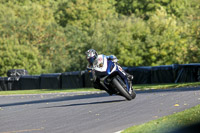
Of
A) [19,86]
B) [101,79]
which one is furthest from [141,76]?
[101,79]

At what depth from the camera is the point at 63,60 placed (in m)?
68.6

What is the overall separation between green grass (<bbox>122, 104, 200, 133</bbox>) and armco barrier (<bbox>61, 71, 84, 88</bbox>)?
86.4 ft

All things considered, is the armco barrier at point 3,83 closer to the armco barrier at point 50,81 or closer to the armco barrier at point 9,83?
the armco barrier at point 9,83

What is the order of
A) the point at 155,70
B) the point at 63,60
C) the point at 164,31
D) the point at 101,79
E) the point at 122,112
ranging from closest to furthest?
1. the point at 122,112
2. the point at 101,79
3. the point at 155,70
4. the point at 164,31
5. the point at 63,60

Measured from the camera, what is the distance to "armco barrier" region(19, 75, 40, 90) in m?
38.2

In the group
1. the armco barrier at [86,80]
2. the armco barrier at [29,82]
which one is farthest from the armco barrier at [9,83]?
the armco barrier at [86,80]

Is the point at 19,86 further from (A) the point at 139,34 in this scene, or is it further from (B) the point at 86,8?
(B) the point at 86,8

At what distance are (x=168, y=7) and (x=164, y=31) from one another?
36138 millimetres

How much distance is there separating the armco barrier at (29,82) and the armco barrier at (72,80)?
8.44 ft

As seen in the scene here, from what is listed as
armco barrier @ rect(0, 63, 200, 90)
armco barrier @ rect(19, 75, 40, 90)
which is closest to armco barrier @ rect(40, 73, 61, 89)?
armco barrier @ rect(0, 63, 200, 90)

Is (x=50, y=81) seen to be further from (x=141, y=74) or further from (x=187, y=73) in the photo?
(x=187, y=73)

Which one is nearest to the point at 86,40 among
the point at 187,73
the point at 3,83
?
the point at 3,83

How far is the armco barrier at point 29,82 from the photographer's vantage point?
125 ft

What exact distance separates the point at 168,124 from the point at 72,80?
2803cm
